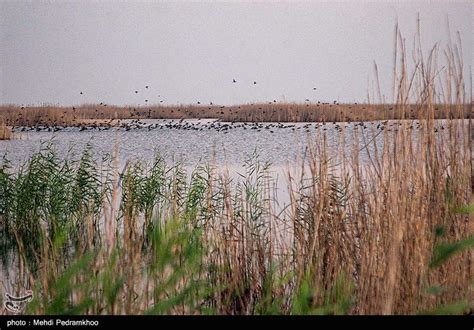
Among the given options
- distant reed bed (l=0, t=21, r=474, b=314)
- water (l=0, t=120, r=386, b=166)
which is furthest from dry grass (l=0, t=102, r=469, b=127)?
distant reed bed (l=0, t=21, r=474, b=314)

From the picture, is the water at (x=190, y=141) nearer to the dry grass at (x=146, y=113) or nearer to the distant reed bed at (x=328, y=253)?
the dry grass at (x=146, y=113)

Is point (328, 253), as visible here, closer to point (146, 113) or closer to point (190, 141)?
point (190, 141)

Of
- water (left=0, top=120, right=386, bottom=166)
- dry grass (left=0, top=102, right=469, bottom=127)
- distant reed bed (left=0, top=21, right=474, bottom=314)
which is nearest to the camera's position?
distant reed bed (left=0, top=21, right=474, bottom=314)

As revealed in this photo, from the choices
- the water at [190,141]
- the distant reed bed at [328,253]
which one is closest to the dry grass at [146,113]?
the water at [190,141]

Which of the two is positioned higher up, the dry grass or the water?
the dry grass

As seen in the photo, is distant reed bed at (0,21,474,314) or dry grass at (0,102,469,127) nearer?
distant reed bed at (0,21,474,314)

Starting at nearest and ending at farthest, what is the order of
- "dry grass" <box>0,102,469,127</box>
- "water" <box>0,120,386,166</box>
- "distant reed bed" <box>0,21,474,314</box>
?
"distant reed bed" <box>0,21,474,314</box> < "water" <box>0,120,386,166</box> < "dry grass" <box>0,102,469,127</box>

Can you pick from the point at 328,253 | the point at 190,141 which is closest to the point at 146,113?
the point at 190,141

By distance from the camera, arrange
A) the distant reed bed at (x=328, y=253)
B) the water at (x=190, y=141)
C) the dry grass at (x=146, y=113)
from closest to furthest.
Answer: the distant reed bed at (x=328, y=253) → the water at (x=190, y=141) → the dry grass at (x=146, y=113)

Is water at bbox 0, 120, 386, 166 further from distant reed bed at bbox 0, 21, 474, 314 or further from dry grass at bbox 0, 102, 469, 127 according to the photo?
distant reed bed at bbox 0, 21, 474, 314

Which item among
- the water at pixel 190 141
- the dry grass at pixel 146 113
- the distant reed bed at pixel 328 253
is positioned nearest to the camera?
the distant reed bed at pixel 328 253

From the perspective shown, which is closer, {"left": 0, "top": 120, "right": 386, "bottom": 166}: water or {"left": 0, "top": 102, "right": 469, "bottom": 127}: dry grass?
{"left": 0, "top": 120, "right": 386, "bottom": 166}: water
